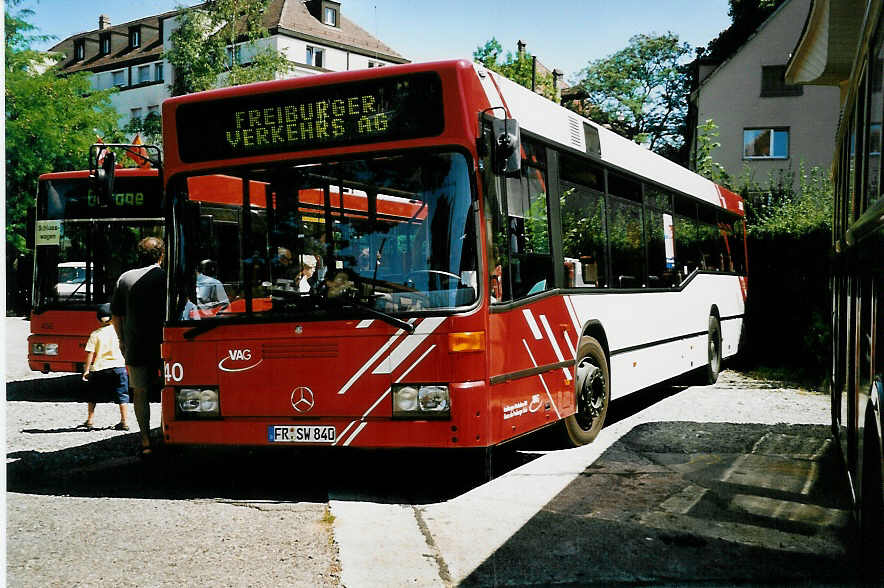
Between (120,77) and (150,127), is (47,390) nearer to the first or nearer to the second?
(150,127)

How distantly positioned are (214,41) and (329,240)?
36.8 m

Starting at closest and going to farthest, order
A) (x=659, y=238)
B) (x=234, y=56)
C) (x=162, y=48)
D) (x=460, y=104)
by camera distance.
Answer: (x=460, y=104)
(x=659, y=238)
(x=234, y=56)
(x=162, y=48)

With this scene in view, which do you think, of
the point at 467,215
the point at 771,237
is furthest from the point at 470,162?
the point at 771,237

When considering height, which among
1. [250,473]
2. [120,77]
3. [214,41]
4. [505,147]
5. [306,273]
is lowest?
[250,473]

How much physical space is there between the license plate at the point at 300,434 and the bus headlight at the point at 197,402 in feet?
1.62

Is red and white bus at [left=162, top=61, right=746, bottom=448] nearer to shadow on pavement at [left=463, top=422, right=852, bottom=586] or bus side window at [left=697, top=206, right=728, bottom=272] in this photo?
shadow on pavement at [left=463, top=422, right=852, bottom=586]

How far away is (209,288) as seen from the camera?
7.61m

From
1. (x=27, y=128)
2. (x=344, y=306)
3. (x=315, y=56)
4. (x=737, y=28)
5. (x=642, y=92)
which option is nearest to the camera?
(x=344, y=306)

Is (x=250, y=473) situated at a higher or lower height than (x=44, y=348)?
lower

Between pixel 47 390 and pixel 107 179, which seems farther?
pixel 47 390

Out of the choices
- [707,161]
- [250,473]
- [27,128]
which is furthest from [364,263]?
[707,161]

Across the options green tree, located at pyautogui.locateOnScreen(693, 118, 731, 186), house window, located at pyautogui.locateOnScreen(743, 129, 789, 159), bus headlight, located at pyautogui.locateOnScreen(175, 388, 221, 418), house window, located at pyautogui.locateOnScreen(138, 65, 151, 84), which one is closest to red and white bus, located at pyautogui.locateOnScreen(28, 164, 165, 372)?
bus headlight, located at pyautogui.locateOnScreen(175, 388, 221, 418)

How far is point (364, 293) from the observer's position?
712 cm

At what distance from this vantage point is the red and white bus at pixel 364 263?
22.7 ft
